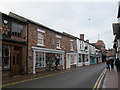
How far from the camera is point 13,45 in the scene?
11.4 meters

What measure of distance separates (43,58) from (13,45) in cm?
493

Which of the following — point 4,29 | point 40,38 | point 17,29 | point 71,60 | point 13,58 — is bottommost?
point 71,60

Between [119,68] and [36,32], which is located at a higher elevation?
[36,32]

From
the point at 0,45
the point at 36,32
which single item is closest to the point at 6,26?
the point at 0,45

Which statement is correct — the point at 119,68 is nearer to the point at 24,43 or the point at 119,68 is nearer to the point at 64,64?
the point at 64,64

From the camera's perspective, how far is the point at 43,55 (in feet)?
50.8

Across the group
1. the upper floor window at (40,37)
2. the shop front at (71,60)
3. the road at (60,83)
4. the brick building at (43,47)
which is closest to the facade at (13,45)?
the brick building at (43,47)

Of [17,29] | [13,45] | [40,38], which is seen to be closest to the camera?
[13,45]

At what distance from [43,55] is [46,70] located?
6.27 ft

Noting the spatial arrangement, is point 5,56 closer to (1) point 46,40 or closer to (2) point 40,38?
(2) point 40,38

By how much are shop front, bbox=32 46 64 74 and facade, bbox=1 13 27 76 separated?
160cm

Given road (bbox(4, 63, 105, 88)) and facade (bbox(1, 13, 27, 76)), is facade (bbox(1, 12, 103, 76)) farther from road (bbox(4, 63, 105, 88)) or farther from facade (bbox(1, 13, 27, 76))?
road (bbox(4, 63, 105, 88))

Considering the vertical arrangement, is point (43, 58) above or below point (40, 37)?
below

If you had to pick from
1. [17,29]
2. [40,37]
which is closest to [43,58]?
[40,37]
